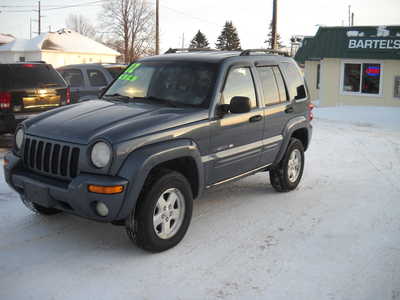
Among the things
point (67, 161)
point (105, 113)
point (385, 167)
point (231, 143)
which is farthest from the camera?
point (385, 167)

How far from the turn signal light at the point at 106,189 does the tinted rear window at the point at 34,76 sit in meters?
6.17

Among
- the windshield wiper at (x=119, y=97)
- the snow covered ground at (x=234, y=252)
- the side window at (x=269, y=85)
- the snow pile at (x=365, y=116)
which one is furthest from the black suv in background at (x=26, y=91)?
the snow pile at (x=365, y=116)

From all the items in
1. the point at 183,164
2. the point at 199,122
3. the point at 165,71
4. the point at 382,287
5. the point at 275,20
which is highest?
the point at 275,20

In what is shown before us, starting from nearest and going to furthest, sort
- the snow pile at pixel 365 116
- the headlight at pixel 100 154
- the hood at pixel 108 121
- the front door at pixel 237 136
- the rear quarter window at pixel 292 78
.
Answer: the headlight at pixel 100 154 < the hood at pixel 108 121 < the front door at pixel 237 136 < the rear quarter window at pixel 292 78 < the snow pile at pixel 365 116

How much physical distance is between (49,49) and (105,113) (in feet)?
153

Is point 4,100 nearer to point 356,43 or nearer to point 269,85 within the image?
point 269,85

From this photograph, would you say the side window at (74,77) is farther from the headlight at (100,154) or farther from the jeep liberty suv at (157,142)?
the headlight at (100,154)

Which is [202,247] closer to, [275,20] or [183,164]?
[183,164]

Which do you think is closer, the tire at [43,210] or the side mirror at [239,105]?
the side mirror at [239,105]

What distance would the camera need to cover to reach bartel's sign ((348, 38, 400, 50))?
21109mm

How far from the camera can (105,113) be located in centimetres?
489

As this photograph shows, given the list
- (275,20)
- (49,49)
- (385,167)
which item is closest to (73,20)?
(49,49)

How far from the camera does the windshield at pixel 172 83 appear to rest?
530 centimetres

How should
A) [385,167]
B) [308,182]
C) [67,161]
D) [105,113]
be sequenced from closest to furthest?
[67,161] → [105,113] → [308,182] → [385,167]
